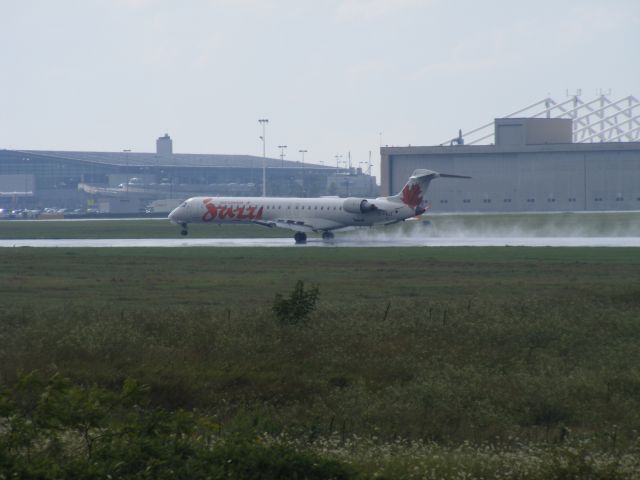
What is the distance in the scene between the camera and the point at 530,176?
155125 mm

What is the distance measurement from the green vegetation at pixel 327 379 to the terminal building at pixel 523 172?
113m

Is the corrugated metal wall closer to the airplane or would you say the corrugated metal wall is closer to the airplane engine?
the airplane

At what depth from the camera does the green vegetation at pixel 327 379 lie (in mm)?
13469

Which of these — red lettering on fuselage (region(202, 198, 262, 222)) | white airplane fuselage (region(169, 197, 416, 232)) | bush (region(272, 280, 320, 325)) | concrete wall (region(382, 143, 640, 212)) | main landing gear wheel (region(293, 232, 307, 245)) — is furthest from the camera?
concrete wall (region(382, 143, 640, 212))

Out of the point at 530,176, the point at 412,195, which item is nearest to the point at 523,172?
the point at 530,176

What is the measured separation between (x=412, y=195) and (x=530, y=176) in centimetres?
7909

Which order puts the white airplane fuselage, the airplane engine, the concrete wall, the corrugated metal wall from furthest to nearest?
the concrete wall → the corrugated metal wall → the white airplane fuselage → the airplane engine

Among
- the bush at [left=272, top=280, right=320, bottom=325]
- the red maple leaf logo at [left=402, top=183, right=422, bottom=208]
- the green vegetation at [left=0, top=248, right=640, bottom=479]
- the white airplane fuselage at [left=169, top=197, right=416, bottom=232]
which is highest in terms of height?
the red maple leaf logo at [left=402, top=183, right=422, bottom=208]

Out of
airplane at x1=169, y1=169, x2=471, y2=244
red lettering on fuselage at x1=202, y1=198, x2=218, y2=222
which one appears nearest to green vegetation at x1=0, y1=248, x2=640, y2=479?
airplane at x1=169, y1=169, x2=471, y2=244

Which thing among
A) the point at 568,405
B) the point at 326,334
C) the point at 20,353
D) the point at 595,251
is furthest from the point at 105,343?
the point at 595,251

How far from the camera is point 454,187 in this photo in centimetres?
15200

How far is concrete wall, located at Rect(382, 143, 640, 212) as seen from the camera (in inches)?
5930

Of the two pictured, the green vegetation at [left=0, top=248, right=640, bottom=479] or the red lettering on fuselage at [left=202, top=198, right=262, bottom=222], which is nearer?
the green vegetation at [left=0, top=248, right=640, bottom=479]

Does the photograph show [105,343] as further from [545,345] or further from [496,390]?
[545,345]
